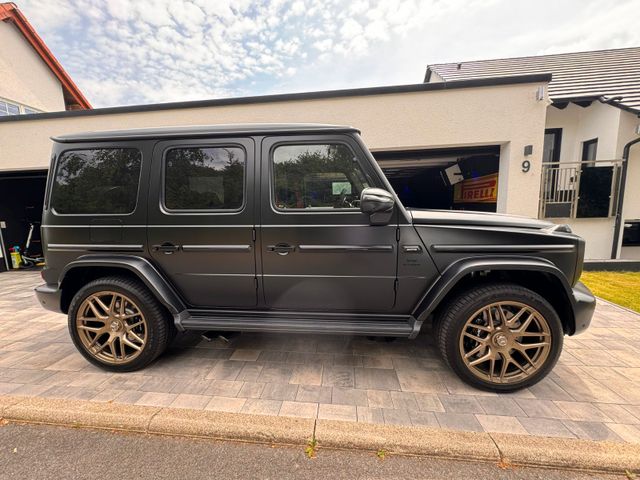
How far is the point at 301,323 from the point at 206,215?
125 centimetres

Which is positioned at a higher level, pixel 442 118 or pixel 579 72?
pixel 579 72

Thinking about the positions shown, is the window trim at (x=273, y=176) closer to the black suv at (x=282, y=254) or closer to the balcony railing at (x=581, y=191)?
the black suv at (x=282, y=254)

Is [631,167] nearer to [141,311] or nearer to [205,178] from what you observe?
[205,178]

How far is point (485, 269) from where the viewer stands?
7.32 feet

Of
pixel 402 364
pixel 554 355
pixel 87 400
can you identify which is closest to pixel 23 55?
pixel 87 400

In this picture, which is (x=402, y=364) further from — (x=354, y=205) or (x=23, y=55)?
(x=23, y=55)

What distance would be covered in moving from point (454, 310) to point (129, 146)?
3.15 meters

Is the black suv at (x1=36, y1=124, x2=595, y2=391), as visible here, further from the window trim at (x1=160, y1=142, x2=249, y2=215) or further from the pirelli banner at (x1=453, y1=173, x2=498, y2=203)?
the pirelli banner at (x1=453, y1=173, x2=498, y2=203)

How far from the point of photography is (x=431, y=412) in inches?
83.7

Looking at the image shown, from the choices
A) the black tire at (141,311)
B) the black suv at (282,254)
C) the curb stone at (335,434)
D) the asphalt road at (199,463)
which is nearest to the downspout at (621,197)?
the black suv at (282,254)

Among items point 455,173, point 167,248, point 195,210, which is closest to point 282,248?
point 195,210

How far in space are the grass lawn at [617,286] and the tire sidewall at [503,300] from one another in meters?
3.32

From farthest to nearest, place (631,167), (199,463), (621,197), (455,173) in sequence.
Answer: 1. (455,173)
2. (631,167)
3. (621,197)
4. (199,463)

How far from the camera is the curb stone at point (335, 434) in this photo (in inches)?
68.8
